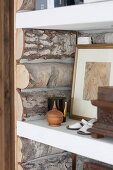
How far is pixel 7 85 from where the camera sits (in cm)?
187

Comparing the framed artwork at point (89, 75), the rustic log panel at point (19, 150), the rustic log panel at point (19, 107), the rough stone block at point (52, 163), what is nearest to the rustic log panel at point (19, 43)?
the rustic log panel at point (19, 107)

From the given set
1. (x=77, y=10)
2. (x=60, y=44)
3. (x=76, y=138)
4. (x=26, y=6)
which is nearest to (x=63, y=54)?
(x=60, y=44)

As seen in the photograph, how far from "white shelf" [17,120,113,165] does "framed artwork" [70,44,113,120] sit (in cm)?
10

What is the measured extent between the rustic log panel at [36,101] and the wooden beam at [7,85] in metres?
0.09

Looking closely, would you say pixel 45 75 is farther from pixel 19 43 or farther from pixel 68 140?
pixel 68 140

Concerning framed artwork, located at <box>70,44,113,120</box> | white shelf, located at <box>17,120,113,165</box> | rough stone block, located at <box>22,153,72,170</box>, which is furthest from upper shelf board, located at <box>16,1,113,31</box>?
rough stone block, located at <box>22,153,72,170</box>

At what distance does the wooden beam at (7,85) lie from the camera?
71.9 inches

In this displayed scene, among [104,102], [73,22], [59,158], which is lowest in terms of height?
[59,158]

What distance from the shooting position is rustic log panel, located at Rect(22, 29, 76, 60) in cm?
178

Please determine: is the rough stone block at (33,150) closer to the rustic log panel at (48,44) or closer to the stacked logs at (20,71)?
the stacked logs at (20,71)

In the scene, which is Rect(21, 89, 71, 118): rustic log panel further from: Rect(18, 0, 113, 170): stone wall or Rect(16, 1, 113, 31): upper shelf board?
Rect(16, 1, 113, 31): upper shelf board

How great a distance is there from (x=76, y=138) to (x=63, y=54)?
0.60 metres

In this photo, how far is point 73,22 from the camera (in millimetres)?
1476

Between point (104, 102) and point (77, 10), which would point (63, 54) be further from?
point (104, 102)
